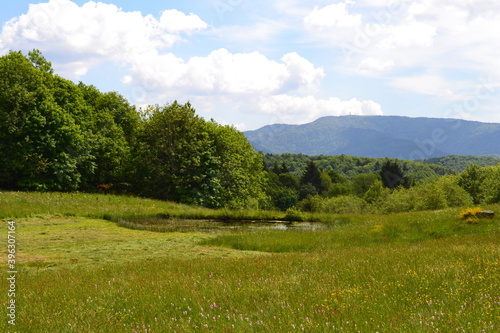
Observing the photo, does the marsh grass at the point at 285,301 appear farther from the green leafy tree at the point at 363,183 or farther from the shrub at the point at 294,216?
the green leafy tree at the point at 363,183

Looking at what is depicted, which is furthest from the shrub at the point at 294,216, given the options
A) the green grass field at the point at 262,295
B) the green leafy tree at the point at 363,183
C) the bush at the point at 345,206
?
the green leafy tree at the point at 363,183

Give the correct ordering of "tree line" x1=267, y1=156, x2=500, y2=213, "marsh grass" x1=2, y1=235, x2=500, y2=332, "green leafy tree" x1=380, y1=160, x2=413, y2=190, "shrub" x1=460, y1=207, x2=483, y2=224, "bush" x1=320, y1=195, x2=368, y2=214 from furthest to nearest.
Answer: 1. "green leafy tree" x1=380, y1=160, x2=413, y2=190
2. "bush" x1=320, y1=195, x2=368, y2=214
3. "tree line" x1=267, y1=156, x2=500, y2=213
4. "shrub" x1=460, y1=207, x2=483, y2=224
5. "marsh grass" x1=2, y1=235, x2=500, y2=332

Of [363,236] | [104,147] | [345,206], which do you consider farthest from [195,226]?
[345,206]

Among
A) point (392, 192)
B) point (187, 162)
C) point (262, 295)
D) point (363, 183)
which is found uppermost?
point (187, 162)

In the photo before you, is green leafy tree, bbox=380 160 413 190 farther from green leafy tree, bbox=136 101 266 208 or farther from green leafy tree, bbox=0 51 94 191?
green leafy tree, bbox=0 51 94 191

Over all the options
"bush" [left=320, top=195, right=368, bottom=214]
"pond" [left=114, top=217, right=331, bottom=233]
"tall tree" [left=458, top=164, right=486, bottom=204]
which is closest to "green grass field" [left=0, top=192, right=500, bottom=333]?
"pond" [left=114, top=217, right=331, bottom=233]

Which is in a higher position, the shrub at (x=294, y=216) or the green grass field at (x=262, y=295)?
the green grass field at (x=262, y=295)

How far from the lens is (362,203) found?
94.1 metres

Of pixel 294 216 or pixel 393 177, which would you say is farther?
pixel 393 177

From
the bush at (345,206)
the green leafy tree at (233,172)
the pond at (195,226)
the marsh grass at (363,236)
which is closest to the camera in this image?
the marsh grass at (363,236)

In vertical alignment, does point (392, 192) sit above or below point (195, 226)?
below

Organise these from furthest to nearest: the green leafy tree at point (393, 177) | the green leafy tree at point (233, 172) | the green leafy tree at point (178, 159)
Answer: the green leafy tree at point (393, 177)
the green leafy tree at point (233, 172)
the green leafy tree at point (178, 159)

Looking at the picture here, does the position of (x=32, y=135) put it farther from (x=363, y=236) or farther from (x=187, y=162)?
(x=363, y=236)

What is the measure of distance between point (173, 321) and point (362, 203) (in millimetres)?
92347
